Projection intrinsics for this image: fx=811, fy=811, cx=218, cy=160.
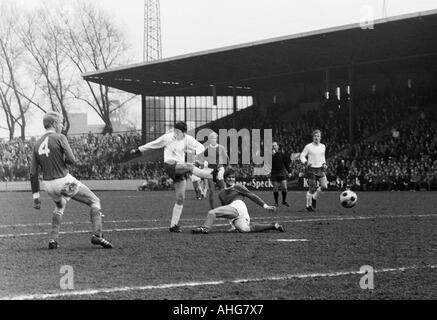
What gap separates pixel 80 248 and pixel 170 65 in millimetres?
39141

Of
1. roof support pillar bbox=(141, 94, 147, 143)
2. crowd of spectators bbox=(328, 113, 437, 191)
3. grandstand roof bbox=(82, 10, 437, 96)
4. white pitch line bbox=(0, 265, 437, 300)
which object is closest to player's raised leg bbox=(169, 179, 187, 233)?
white pitch line bbox=(0, 265, 437, 300)

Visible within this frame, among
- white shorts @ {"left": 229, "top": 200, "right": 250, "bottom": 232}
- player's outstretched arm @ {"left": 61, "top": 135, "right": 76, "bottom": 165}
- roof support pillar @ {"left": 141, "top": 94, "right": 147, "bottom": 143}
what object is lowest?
white shorts @ {"left": 229, "top": 200, "right": 250, "bottom": 232}

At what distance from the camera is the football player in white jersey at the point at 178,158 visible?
529 inches

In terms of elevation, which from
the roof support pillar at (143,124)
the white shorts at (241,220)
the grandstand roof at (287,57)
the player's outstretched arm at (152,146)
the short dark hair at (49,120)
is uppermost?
the grandstand roof at (287,57)

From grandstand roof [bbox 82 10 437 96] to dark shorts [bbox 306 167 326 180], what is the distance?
15891 millimetres

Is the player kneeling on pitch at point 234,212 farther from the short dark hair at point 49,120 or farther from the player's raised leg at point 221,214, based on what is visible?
the short dark hair at point 49,120

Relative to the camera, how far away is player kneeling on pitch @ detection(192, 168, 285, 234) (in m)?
13.0

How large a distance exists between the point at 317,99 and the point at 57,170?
153 ft

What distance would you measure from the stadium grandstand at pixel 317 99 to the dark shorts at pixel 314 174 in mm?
15914

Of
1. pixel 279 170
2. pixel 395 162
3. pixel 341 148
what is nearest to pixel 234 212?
pixel 279 170

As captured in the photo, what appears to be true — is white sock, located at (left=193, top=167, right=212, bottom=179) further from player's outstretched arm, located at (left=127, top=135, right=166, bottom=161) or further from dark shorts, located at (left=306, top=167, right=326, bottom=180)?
dark shorts, located at (left=306, top=167, right=326, bottom=180)

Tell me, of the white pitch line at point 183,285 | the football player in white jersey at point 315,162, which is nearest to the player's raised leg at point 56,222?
the white pitch line at point 183,285

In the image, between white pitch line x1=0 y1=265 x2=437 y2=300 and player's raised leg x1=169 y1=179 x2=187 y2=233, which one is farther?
player's raised leg x1=169 y1=179 x2=187 y2=233

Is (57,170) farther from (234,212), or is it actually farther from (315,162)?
(315,162)
